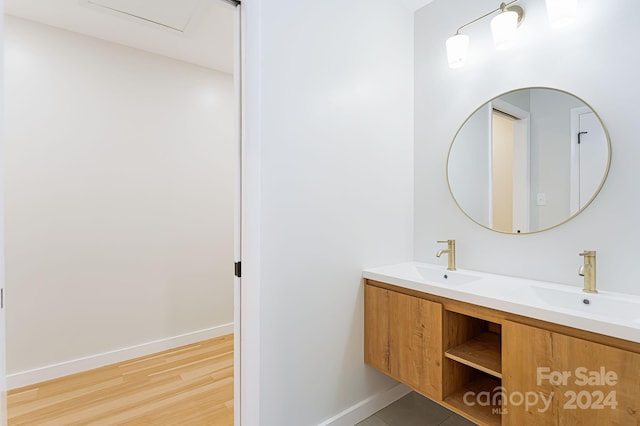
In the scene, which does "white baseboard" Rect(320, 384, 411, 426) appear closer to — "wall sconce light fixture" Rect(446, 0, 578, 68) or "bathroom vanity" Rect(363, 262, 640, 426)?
"bathroom vanity" Rect(363, 262, 640, 426)

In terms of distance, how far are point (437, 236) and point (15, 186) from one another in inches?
115

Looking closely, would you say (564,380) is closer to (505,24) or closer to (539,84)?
(539,84)

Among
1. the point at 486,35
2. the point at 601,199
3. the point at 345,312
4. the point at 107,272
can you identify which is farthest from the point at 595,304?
the point at 107,272

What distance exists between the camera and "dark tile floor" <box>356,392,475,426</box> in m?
1.77

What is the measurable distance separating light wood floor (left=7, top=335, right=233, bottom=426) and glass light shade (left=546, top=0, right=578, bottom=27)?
2729mm

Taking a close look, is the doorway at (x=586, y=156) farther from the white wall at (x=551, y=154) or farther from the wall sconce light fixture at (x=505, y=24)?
the wall sconce light fixture at (x=505, y=24)

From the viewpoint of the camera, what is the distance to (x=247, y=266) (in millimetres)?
1423

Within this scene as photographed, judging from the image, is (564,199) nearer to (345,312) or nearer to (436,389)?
(436,389)

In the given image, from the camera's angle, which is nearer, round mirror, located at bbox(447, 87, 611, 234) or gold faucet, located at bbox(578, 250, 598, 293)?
gold faucet, located at bbox(578, 250, 598, 293)

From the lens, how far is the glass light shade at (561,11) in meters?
1.37

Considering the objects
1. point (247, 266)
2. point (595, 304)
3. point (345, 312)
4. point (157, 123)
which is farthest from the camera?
point (157, 123)

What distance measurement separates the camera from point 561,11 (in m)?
1.39

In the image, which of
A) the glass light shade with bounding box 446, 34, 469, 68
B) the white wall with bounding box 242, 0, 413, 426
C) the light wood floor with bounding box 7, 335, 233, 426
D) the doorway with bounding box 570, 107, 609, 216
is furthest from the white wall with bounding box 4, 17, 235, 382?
the doorway with bounding box 570, 107, 609, 216

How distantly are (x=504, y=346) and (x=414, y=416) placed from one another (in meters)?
0.93
